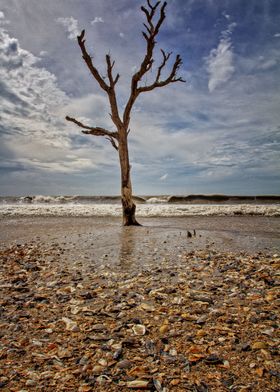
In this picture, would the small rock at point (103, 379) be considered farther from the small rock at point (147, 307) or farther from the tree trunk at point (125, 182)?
the tree trunk at point (125, 182)

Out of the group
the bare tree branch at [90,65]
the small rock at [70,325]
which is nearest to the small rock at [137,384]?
the small rock at [70,325]

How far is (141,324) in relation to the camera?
9.88 feet

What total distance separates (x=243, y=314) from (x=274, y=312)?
0.39m

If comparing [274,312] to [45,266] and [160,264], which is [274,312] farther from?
[45,266]

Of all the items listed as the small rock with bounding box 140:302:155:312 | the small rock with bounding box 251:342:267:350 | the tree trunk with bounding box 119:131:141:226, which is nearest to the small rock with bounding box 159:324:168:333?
the small rock with bounding box 140:302:155:312

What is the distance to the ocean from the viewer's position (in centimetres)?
1923

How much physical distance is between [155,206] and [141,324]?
2262 cm

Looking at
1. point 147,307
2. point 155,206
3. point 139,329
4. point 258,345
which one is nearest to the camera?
point 258,345

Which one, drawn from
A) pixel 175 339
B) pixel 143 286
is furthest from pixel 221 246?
pixel 175 339

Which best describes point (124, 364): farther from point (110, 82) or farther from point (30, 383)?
point (110, 82)

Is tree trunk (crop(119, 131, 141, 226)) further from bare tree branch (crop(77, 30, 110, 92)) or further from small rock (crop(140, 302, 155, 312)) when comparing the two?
small rock (crop(140, 302, 155, 312))

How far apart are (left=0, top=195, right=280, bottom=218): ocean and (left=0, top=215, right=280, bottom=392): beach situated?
45.0 ft

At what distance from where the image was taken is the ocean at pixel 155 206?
1923 centimetres

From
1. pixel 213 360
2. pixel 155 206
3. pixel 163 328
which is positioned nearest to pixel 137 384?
pixel 213 360
